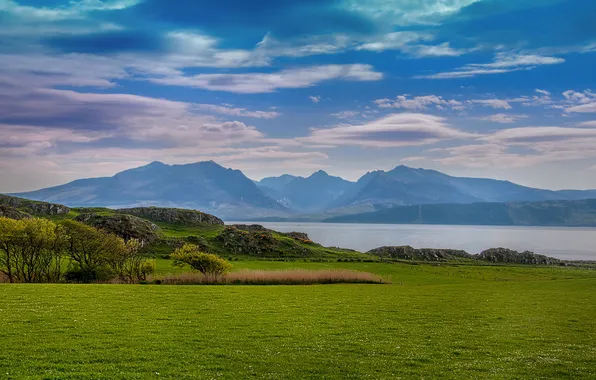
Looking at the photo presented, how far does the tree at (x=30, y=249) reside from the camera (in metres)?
53.4

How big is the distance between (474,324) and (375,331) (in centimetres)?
717

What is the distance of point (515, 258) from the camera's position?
435ft

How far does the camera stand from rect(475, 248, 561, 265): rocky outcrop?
130000mm

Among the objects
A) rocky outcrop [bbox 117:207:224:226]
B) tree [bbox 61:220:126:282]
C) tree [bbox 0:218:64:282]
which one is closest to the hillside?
rocky outcrop [bbox 117:207:224:226]

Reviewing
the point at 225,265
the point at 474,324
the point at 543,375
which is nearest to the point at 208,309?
the point at 474,324

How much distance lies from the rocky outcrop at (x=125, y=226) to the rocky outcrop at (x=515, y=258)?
98.0m

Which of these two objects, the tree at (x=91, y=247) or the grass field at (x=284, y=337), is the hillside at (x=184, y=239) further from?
the grass field at (x=284, y=337)

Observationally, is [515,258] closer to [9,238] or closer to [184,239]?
[184,239]

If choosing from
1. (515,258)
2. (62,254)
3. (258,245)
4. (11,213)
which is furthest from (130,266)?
(515,258)

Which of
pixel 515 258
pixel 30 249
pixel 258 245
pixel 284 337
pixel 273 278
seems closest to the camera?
pixel 284 337

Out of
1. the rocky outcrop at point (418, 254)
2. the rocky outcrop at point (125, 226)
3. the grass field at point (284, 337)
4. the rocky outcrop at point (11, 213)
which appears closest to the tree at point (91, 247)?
the grass field at point (284, 337)

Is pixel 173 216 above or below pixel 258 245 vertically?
above

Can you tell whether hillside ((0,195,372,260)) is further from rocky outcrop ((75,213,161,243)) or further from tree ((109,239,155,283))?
tree ((109,239,155,283))

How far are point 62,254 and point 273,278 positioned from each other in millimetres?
28816
